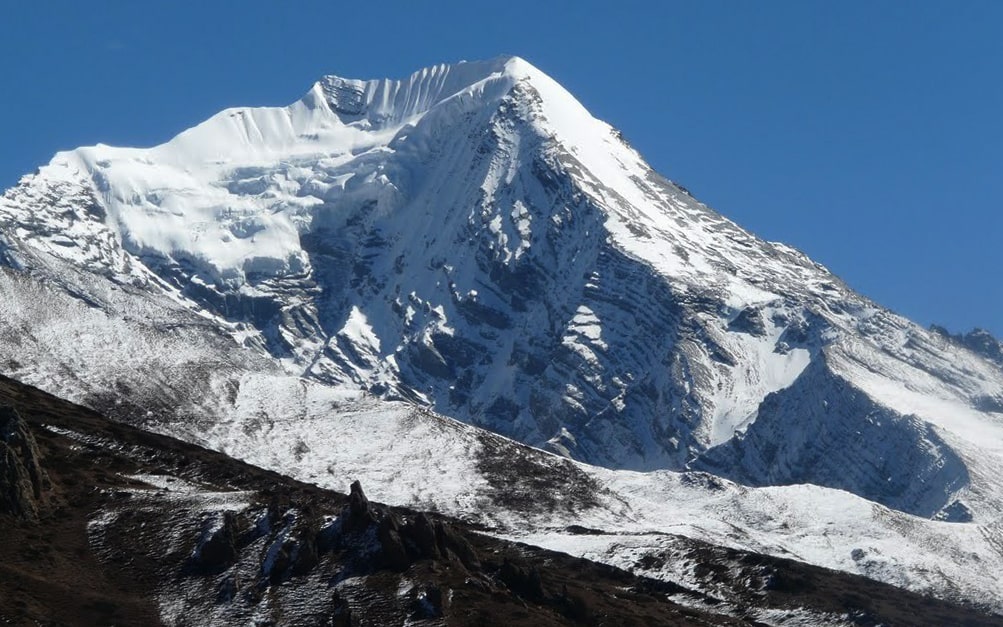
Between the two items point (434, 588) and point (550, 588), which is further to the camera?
point (550, 588)

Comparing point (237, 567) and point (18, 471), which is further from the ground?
point (18, 471)

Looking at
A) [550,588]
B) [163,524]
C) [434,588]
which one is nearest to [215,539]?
[163,524]

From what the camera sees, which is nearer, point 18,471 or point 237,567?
point 237,567

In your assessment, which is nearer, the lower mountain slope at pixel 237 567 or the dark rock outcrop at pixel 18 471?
the lower mountain slope at pixel 237 567

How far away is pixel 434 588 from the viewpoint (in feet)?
529

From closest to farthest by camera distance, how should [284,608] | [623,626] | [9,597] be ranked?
[9,597] < [284,608] < [623,626]

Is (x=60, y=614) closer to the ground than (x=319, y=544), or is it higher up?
closer to the ground

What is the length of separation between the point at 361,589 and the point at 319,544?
984 cm

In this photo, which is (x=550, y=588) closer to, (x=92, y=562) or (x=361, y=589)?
(x=361, y=589)

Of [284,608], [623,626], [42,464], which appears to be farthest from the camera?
[42,464]

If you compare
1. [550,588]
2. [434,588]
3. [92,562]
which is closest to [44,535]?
[92,562]

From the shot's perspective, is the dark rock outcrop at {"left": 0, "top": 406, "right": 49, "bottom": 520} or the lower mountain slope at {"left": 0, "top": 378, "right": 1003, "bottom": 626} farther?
the dark rock outcrop at {"left": 0, "top": 406, "right": 49, "bottom": 520}

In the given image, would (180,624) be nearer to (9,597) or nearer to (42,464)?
(9,597)

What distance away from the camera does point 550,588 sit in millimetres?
177375
